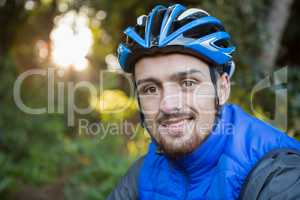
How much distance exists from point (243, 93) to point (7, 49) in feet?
16.7

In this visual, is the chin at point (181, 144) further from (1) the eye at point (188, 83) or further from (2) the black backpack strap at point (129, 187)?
(2) the black backpack strap at point (129, 187)

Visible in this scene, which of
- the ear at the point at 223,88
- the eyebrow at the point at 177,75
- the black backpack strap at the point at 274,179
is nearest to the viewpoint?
the black backpack strap at the point at 274,179

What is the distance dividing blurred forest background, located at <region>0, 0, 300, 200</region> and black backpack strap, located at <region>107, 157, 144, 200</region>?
2010mm

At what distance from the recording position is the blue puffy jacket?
198 centimetres

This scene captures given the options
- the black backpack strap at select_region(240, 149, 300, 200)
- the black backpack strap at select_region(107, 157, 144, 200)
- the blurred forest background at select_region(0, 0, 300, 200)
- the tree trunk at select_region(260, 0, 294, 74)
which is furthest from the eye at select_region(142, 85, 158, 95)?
the tree trunk at select_region(260, 0, 294, 74)

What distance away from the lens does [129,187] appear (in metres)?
2.45

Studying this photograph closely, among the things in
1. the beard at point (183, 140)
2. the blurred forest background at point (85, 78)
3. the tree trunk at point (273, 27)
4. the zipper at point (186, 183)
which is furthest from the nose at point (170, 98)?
the tree trunk at point (273, 27)

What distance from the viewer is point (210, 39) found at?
223 cm

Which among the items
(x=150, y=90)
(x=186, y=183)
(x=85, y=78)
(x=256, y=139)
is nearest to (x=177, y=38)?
(x=150, y=90)

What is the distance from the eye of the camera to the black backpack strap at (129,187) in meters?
2.42

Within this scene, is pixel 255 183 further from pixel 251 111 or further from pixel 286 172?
pixel 251 111

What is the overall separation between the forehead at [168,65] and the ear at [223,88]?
7.7 inches

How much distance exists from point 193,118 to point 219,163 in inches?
10.2

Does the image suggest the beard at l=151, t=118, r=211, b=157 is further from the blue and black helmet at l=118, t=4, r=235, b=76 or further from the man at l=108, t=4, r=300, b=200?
the blue and black helmet at l=118, t=4, r=235, b=76
